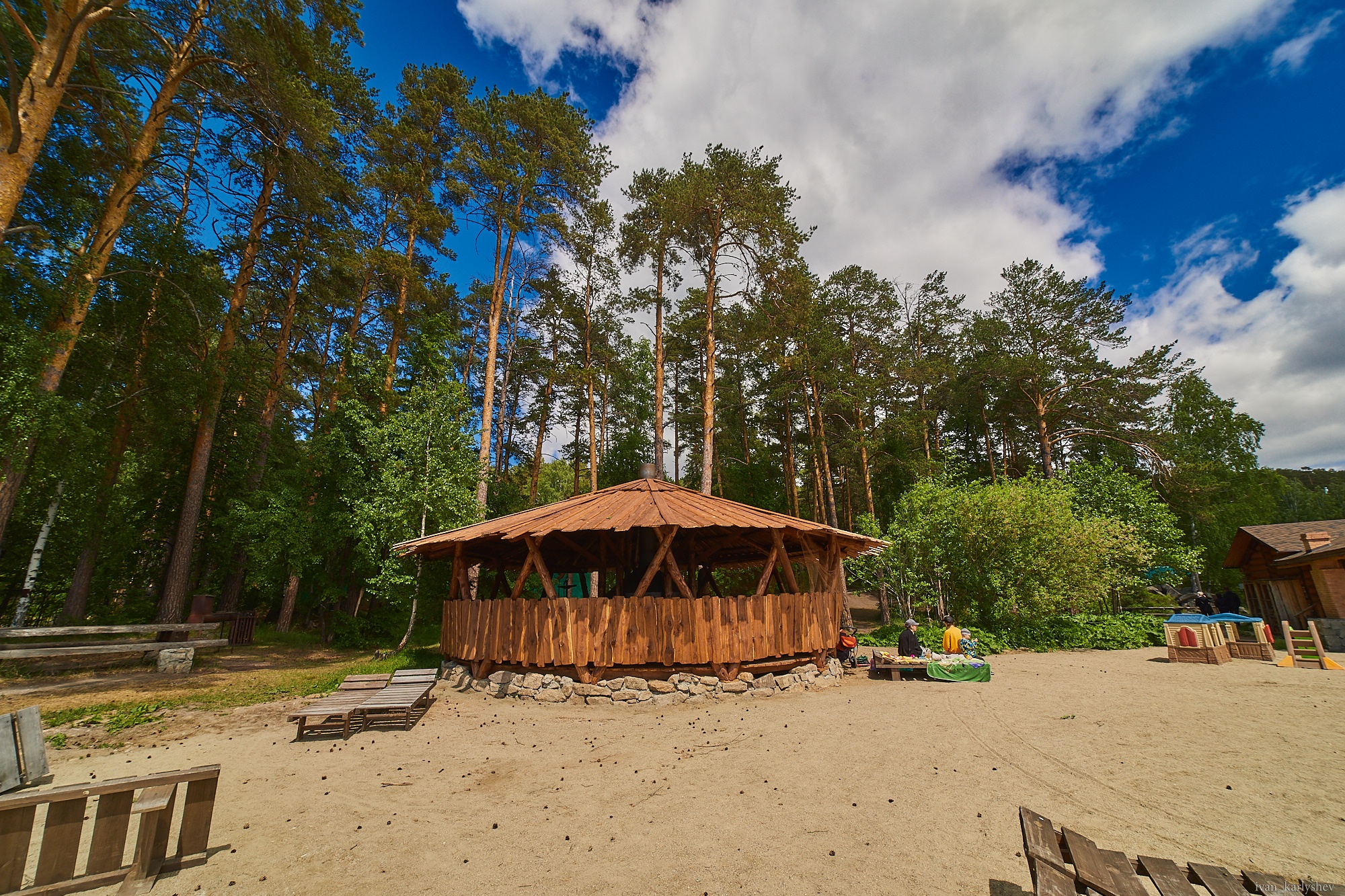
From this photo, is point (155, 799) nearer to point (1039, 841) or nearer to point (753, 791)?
point (753, 791)

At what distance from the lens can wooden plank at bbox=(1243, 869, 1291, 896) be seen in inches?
95.3

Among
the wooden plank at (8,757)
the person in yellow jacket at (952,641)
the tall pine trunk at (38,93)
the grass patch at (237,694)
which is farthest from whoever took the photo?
the person in yellow jacket at (952,641)

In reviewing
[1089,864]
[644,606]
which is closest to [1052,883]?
[1089,864]

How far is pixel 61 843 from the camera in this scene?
3.30m

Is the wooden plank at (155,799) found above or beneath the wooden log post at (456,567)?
beneath

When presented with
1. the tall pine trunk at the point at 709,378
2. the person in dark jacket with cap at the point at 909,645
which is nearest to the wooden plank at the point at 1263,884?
the person in dark jacket with cap at the point at 909,645

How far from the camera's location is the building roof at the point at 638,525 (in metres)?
9.89

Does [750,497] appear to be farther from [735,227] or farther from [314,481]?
[314,481]

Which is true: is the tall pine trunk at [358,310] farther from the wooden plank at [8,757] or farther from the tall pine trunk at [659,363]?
the wooden plank at [8,757]

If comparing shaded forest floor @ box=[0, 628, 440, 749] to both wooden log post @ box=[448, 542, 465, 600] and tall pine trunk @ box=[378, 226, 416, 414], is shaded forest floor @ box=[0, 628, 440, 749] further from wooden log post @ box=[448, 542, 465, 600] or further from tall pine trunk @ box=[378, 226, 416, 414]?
tall pine trunk @ box=[378, 226, 416, 414]

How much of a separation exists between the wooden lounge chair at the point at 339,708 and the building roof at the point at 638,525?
9.25ft

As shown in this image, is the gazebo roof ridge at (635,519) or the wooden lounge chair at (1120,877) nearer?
the wooden lounge chair at (1120,877)

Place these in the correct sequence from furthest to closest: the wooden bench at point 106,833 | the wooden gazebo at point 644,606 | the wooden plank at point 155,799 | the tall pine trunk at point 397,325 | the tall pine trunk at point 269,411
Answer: the tall pine trunk at point 269,411
the tall pine trunk at point 397,325
the wooden gazebo at point 644,606
the wooden plank at point 155,799
the wooden bench at point 106,833

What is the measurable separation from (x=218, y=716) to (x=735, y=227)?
17.9m
